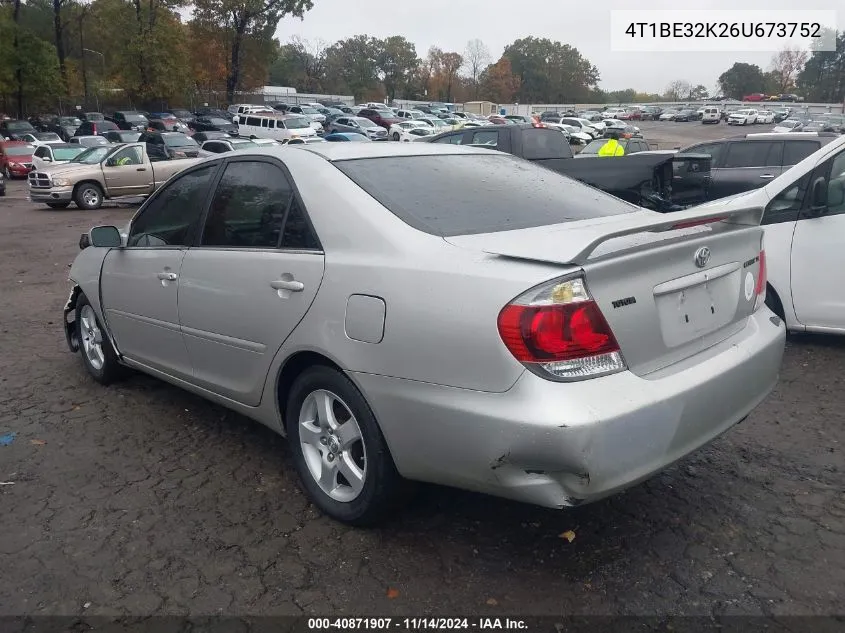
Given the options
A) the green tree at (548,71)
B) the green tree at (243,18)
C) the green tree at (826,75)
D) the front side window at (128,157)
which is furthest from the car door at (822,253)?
the green tree at (548,71)

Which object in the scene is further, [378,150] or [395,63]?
[395,63]

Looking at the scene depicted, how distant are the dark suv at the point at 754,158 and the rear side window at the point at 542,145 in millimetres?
1824

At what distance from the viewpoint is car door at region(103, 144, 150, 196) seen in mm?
18672

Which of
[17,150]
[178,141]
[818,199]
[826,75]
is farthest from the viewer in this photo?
[826,75]

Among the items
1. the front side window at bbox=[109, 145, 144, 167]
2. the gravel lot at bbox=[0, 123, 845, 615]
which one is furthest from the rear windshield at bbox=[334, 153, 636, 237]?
the front side window at bbox=[109, 145, 144, 167]

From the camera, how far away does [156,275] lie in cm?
418

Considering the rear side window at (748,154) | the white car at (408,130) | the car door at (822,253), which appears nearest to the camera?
the car door at (822,253)

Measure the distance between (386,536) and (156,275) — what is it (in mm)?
2070

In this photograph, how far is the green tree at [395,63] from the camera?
106938mm

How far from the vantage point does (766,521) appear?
319 centimetres

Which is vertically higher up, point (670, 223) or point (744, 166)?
point (744, 166)

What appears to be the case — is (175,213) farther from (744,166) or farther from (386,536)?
(744,166)

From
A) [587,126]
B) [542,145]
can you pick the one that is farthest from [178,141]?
[587,126]

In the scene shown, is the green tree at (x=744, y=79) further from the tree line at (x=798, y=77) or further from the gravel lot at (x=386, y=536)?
the gravel lot at (x=386, y=536)
